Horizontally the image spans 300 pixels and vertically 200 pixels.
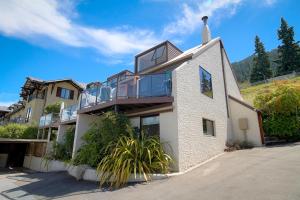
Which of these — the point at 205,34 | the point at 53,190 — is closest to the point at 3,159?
the point at 53,190

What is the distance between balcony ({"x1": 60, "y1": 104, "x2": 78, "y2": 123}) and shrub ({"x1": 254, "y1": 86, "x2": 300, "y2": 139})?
14610 millimetres

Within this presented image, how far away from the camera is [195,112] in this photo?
1141cm

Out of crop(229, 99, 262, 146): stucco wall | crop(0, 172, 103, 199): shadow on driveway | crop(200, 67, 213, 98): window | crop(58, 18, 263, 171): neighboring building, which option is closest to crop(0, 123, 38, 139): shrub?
crop(58, 18, 263, 171): neighboring building

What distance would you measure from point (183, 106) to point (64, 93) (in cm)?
2669

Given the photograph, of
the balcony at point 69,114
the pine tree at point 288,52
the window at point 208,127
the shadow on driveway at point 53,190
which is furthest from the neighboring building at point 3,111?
the pine tree at point 288,52

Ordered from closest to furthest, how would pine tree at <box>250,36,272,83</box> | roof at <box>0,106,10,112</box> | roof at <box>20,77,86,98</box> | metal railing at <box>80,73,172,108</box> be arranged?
metal railing at <box>80,73,172,108</box>
roof at <box>20,77,86,98</box>
pine tree at <box>250,36,272,83</box>
roof at <box>0,106,10,112</box>

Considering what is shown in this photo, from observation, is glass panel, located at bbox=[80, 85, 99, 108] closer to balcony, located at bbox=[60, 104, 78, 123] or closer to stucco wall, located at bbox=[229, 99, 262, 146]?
balcony, located at bbox=[60, 104, 78, 123]

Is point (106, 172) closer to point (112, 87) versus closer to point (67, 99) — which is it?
point (112, 87)

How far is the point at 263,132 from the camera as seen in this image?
49.6ft

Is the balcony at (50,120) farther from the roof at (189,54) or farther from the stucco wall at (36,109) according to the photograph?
the roof at (189,54)

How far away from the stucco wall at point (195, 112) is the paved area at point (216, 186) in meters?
1.05

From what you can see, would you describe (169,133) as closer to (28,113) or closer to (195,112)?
(195,112)

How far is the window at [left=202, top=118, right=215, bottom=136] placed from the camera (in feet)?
40.3

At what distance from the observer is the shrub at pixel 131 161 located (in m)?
8.47
